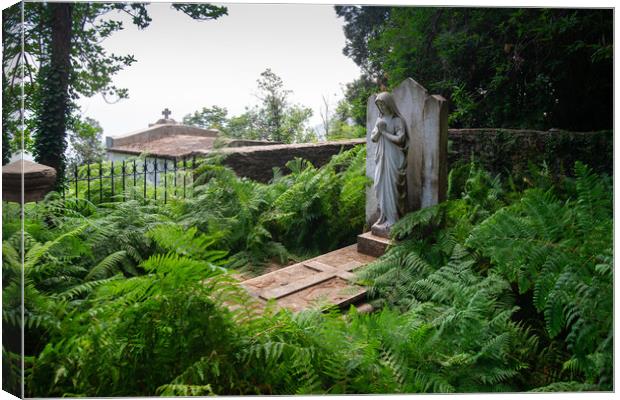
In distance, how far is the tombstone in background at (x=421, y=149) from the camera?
4957 mm

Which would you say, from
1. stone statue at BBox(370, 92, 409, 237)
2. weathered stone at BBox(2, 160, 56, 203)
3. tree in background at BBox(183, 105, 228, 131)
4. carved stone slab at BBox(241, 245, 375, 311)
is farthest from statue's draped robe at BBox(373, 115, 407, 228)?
tree in background at BBox(183, 105, 228, 131)

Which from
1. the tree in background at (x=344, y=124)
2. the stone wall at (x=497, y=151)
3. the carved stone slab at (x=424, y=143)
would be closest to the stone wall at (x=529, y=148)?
the stone wall at (x=497, y=151)

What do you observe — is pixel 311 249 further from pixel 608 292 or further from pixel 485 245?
pixel 608 292

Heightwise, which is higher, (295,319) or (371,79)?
(371,79)

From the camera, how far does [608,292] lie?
Result: 3.01 m

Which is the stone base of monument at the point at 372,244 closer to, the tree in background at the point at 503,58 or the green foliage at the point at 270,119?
the tree in background at the point at 503,58

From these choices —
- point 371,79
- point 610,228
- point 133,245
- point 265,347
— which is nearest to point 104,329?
point 265,347

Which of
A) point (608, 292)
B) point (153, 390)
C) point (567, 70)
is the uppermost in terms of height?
point (567, 70)

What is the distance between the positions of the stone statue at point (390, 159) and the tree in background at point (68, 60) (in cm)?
171

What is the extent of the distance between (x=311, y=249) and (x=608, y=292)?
3292 mm

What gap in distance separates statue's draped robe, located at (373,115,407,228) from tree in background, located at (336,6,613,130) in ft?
3.29

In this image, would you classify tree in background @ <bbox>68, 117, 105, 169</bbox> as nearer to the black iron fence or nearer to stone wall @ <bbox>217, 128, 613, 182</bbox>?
the black iron fence

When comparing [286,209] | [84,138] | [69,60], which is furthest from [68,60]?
[286,209]

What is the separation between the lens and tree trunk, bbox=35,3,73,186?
13.2 feet
